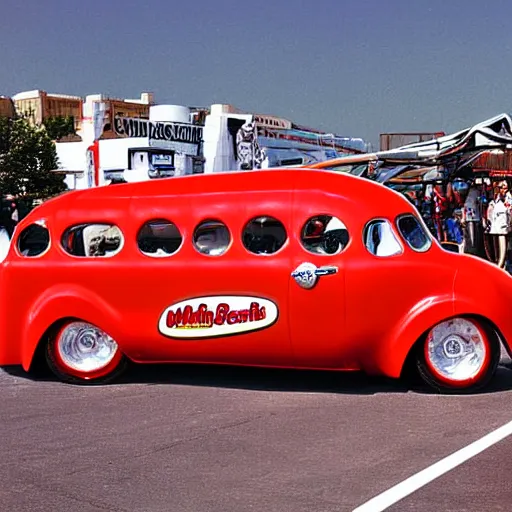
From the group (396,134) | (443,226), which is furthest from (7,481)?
(396,134)

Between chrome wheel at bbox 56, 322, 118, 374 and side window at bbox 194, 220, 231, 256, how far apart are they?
4.10 ft

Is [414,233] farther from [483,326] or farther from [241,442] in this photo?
[241,442]

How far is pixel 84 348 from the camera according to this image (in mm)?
8133

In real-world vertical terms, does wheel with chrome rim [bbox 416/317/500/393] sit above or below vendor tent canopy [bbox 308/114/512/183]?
below

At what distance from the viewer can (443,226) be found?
1922 cm

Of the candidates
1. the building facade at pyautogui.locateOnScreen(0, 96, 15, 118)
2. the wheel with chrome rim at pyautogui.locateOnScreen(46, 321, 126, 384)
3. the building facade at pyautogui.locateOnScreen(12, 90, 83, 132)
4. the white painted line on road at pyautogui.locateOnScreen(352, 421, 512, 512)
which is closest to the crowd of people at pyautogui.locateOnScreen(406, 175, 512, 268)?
the wheel with chrome rim at pyautogui.locateOnScreen(46, 321, 126, 384)

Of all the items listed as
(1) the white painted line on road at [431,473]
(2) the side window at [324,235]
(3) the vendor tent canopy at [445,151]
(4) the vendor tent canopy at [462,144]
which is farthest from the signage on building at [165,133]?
(1) the white painted line on road at [431,473]

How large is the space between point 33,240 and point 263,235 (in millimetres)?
2260

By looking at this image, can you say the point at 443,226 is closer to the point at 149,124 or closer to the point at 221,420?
the point at 221,420

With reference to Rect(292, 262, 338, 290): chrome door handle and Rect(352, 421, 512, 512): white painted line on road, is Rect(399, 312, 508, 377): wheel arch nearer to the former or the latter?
Rect(292, 262, 338, 290): chrome door handle

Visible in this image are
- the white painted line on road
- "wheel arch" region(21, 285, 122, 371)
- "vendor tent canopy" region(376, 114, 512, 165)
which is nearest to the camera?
the white painted line on road

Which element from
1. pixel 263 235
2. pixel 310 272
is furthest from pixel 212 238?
pixel 310 272

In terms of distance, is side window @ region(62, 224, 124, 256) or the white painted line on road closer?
the white painted line on road

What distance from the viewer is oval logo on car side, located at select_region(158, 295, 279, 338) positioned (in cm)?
745
